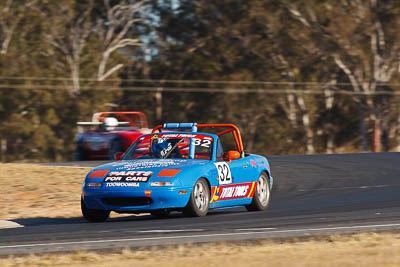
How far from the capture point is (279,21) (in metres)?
51.5

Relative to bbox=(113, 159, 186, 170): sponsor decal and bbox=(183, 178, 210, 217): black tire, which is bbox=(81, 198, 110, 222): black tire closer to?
bbox=(113, 159, 186, 170): sponsor decal

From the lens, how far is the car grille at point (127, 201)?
11.6m

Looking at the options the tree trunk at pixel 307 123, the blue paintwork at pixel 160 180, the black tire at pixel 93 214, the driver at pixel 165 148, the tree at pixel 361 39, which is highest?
the tree at pixel 361 39

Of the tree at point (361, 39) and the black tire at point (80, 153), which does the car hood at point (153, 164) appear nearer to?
the black tire at point (80, 153)

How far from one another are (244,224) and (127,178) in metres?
1.81

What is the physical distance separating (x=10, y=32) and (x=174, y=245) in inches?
1813

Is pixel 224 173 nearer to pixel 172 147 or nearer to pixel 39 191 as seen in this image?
pixel 172 147

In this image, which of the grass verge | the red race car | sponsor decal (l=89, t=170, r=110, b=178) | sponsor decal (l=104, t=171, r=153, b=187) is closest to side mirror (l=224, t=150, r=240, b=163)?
sponsor decal (l=104, t=171, r=153, b=187)

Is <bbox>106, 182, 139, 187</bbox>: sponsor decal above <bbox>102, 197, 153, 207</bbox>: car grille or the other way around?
above

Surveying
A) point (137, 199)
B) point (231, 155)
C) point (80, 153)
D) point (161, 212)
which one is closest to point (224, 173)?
point (231, 155)

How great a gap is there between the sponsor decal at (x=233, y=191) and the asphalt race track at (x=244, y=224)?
0.93ft

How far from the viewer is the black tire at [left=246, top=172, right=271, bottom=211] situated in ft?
44.7

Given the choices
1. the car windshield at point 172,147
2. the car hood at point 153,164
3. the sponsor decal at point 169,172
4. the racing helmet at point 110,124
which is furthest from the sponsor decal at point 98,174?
the racing helmet at point 110,124

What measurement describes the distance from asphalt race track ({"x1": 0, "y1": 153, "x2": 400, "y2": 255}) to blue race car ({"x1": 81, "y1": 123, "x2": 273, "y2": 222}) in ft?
0.73
